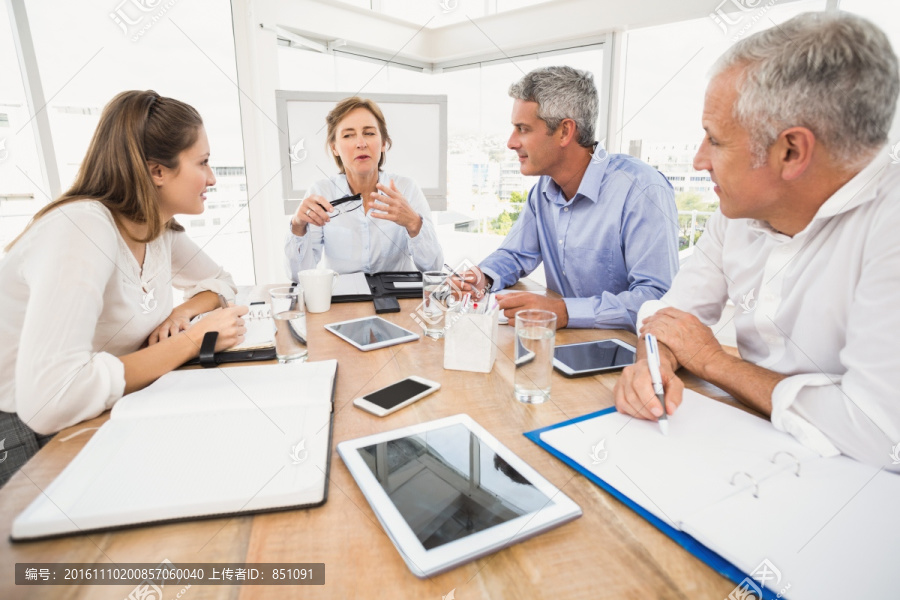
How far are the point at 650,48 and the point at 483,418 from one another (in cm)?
367

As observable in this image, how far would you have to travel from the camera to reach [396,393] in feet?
2.92

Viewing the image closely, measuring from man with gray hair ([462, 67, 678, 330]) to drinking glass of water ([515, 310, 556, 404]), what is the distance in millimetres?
645

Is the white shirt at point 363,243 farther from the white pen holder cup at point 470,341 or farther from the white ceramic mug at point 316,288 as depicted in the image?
the white pen holder cup at point 470,341

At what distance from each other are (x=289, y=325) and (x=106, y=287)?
0.45m

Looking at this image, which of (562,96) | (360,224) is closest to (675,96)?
(562,96)

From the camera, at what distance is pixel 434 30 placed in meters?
4.54

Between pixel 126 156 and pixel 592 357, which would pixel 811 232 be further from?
pixel 126 156

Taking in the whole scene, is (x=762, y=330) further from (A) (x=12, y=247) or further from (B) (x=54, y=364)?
(A) (x=12, y=247)

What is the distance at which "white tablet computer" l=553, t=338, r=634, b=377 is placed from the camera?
3.31ft

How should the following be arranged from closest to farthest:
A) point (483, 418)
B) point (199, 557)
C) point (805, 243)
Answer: point (199, 557)
point (483, 418)
point (805, 243)

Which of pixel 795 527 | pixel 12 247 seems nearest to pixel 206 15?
pixel 12 247

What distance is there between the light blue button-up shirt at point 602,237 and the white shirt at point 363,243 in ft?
→ 1.32

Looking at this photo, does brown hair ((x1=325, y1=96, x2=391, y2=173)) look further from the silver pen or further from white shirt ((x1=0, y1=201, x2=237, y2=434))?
the silver pen

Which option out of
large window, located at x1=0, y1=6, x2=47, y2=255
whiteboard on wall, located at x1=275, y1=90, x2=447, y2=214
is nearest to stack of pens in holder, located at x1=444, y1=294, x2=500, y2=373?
whiteboard on wall, located at x1=275, y1=90, x2=447, y2=214
